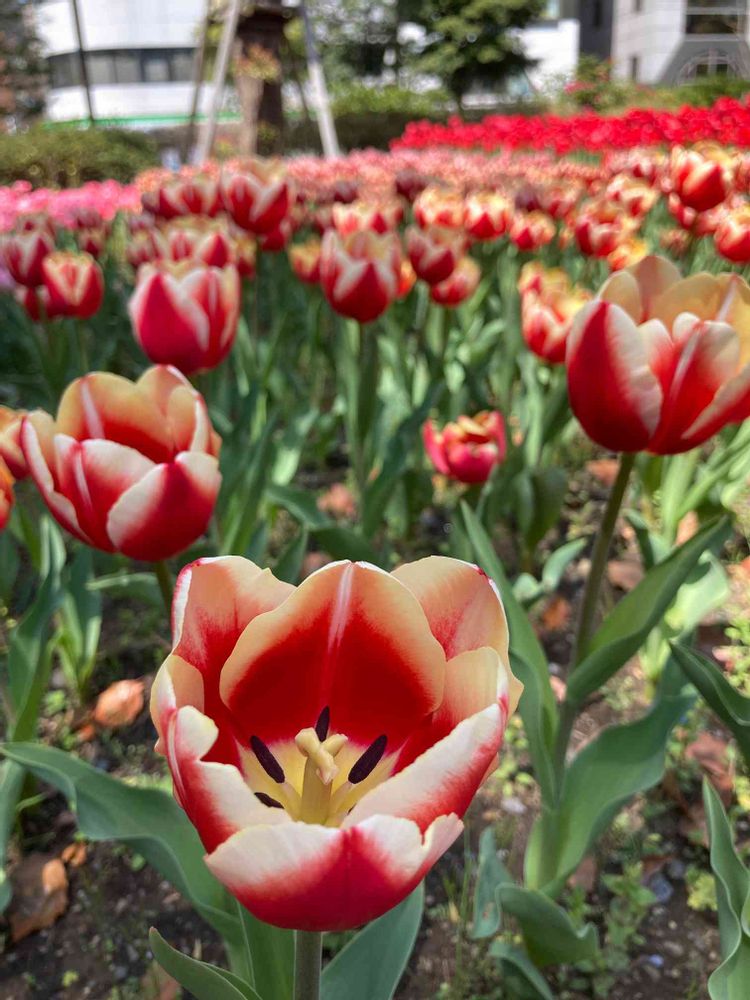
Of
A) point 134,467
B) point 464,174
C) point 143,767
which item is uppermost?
point 134,467

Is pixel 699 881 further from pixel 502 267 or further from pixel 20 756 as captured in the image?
pixel 502 267

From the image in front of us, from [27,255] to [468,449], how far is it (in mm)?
1723

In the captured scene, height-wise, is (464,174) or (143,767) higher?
(464,174)

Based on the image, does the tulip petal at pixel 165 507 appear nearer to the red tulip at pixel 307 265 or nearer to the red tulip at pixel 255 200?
the red tulip at pixel 255 200

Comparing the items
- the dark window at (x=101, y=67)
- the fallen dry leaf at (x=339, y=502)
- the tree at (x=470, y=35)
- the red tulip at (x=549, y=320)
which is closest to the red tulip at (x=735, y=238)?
the red tulip at (x=549, y=320)

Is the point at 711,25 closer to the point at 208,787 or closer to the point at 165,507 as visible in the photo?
the point at 165,507

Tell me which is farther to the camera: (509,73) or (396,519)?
(509,73)

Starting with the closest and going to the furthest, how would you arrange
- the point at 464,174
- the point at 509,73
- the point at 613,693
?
1. the point at 613,693
2. the point at 464,174
3. the point at 509,73

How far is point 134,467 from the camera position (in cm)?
100

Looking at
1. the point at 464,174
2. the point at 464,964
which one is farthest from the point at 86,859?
the point at 464,174

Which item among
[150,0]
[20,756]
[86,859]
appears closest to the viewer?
[20,756]

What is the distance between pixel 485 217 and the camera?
3.17 meters

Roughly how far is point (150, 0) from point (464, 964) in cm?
4175

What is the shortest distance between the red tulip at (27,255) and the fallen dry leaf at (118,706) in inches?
57.4
